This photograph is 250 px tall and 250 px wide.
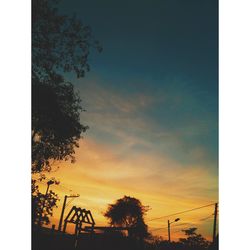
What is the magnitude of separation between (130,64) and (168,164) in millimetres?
1600

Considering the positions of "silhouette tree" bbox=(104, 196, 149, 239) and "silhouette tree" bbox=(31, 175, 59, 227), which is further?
"silhouette tree" bbox=(104, 196, 149, 239)

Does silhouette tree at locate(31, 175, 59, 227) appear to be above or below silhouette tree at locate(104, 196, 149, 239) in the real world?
above

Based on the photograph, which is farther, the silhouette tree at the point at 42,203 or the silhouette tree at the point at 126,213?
the silhouette tree at the point at 126,213

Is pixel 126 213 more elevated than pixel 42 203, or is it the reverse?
pixel 42 203

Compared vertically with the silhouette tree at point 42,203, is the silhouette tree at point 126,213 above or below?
below

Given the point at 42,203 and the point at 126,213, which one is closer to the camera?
the point at 42,203
